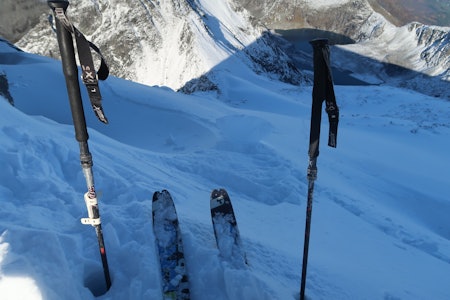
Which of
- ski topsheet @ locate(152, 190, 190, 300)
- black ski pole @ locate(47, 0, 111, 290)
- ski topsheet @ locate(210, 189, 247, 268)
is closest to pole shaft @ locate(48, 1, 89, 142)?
black ski pole @ locate(47, 0, 111, 290)

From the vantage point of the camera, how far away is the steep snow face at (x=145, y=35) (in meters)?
41.2

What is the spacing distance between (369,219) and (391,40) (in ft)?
241

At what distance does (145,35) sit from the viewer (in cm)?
4409

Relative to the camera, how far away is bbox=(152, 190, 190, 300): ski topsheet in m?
3.84

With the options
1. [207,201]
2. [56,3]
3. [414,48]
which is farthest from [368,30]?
[56,3]

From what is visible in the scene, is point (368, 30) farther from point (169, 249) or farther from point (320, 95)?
point (169, 249)

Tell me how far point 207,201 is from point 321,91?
418 centimetres

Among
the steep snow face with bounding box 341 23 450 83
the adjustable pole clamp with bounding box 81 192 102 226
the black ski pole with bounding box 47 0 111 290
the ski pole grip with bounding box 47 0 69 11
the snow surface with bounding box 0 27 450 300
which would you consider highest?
the steep snow face with bounding box 341 23 450 83

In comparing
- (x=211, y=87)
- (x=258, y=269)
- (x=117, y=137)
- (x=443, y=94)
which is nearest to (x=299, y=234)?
(x=258, y=269)

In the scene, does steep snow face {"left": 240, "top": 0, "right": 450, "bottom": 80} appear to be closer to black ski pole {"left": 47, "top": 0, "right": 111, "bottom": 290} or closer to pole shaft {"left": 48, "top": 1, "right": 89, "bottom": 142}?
black ski pole {"left": 47, "top": 0, "right": 111, "bottom": 290}

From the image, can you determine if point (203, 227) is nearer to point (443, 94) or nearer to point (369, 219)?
point (369, 219)

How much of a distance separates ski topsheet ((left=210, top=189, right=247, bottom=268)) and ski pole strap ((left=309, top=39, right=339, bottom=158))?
1.60 meters

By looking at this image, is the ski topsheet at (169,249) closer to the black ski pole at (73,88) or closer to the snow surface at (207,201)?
the snow surface at (207,201)

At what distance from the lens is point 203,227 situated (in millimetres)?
5074
